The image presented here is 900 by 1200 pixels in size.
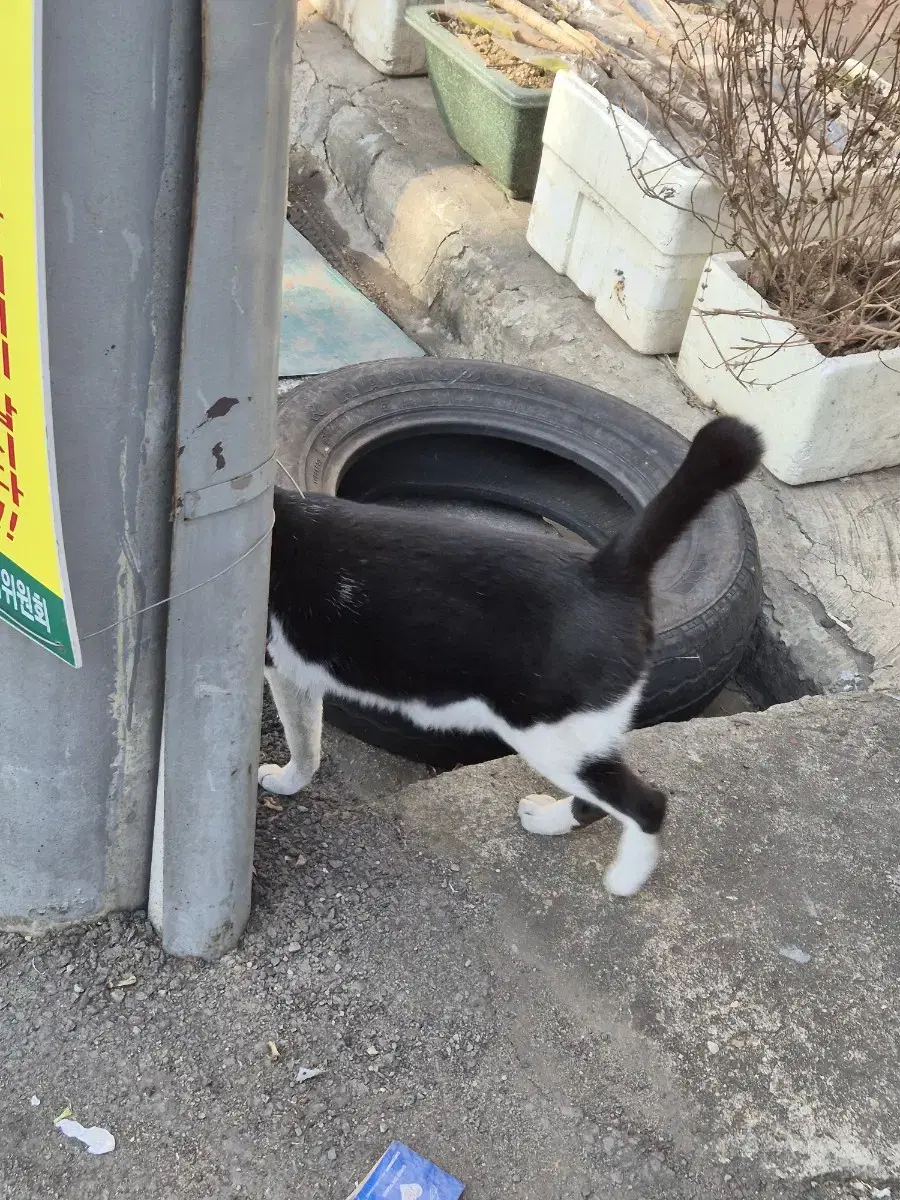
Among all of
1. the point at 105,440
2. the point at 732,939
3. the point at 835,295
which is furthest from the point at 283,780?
the point at 835,295

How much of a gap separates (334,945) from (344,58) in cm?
506

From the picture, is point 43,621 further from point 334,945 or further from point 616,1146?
point 616,1146

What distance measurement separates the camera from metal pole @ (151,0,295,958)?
50.4 inches

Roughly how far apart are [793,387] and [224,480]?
8.02 ft

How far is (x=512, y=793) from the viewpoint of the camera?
8.07ft

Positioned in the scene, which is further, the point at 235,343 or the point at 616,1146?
the point at 616,1146

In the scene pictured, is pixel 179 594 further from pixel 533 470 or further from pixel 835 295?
pixel 835 295

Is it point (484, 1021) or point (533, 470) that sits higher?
point (484, 1021)

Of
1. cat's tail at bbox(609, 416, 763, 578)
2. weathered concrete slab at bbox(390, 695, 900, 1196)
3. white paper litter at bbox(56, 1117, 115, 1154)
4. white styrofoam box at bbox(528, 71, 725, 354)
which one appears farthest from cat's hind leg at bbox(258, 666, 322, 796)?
white styrofoam box at bbox(528, 71, 725, 354)

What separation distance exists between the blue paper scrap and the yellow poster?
877mm

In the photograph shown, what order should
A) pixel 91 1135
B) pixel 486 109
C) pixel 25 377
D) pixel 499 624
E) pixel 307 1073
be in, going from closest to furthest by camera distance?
pixel 25 377
pixel 91 1135
pixel 307 1073
pixel 499 624
pixel 486 109

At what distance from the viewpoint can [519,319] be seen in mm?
4340

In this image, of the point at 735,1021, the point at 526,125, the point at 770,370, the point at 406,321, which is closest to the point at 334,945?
the point at 735,1021

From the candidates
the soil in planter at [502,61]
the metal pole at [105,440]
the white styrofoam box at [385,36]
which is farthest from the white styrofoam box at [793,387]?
the white styrofoam box at [385,36]
